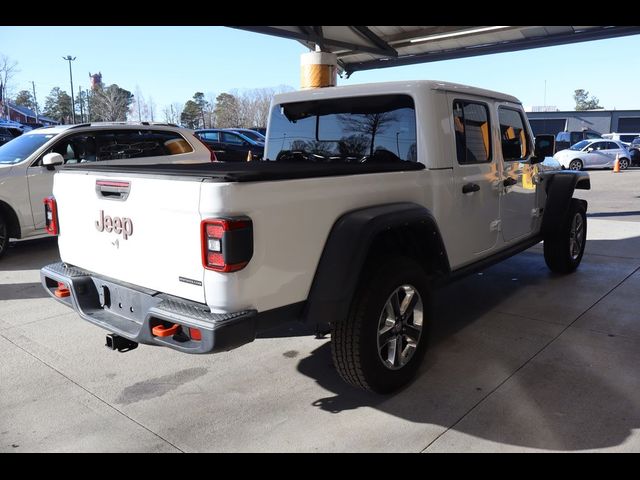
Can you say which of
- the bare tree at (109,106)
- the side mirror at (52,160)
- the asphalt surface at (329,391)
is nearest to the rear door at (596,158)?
the asphalt surface at (329,391)

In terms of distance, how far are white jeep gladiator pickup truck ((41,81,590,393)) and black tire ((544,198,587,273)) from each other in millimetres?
1390

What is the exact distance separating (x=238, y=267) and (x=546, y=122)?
67980 millimetres

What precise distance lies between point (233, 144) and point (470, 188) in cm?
1600

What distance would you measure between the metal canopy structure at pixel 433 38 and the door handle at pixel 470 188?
844 centimetres

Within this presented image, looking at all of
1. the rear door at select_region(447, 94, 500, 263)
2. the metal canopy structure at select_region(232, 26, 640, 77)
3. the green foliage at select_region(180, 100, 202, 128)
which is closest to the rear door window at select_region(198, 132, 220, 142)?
the metal canopy structure at select_region(232, 26, 640, 77)

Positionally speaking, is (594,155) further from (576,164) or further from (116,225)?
(116,225)

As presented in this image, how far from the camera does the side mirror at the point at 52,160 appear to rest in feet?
23.8

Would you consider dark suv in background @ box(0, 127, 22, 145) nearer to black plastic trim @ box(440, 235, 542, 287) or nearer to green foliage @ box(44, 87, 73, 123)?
black plastic trim @ box(440, 235, 542, 287)

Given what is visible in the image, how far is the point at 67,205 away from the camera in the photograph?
3498 mm

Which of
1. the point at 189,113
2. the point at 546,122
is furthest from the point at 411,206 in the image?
the point at 189,113

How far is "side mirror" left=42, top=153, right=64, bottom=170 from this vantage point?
7262 millimetres

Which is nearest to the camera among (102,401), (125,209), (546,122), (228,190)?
(228,190)

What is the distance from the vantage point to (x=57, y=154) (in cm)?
736

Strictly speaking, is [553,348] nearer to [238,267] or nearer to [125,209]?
[238,267]
